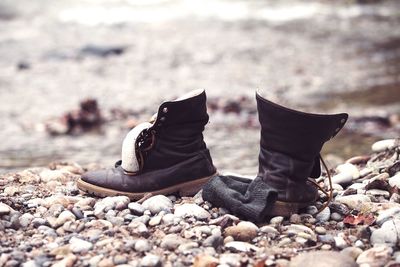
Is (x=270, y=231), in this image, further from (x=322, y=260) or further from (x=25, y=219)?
(x=25, y=219)

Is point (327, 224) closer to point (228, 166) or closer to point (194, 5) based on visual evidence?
point (228, 166)

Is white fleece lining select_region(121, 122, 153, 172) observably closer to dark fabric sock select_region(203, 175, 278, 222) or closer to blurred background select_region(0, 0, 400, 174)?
dark fabric sock select_region(203, 175, 278, 222)

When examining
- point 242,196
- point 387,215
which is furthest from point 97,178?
point 387,215

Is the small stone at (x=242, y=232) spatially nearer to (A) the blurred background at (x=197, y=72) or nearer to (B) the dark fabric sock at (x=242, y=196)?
(B) the dark fabric sock at (x=242, y=196)

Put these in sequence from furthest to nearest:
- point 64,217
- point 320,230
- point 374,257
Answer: point 64,217
point 320,230
point 374,257

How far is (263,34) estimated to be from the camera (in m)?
16.3

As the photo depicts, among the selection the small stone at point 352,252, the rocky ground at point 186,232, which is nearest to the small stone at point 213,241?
the rocky ground at point 186,232

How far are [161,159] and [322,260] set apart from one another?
127cm

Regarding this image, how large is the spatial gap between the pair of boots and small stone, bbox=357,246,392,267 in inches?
22.8

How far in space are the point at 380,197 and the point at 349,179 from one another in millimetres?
447

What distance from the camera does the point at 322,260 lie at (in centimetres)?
278

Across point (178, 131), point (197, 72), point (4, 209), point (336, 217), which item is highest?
point (178, 131)

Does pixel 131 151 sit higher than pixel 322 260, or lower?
higher

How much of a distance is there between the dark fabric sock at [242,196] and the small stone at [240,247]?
0.81 ft
